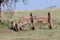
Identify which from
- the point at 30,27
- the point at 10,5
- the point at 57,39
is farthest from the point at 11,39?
the point at 10,5

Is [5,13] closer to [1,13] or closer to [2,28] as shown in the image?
[1,13]

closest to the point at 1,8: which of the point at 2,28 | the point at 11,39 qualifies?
the point at 2,28

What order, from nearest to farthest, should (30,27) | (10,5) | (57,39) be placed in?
(57,39) < (30,27) < (10,5)

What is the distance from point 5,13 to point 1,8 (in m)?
0.68

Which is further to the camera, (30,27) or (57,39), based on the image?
(30,27)

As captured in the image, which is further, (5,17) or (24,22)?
(5,17)

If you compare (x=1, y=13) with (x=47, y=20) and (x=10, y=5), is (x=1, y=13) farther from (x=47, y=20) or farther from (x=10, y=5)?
(x=47, y=20)

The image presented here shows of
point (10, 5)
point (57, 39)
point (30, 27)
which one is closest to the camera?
point (57, 39)

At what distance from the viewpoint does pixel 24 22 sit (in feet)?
76.2

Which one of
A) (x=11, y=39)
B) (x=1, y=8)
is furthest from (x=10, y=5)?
(x=11, y=39)

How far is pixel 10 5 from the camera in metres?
26.9

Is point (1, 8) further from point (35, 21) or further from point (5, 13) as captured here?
point (35, 21)

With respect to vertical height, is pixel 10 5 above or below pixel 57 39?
above

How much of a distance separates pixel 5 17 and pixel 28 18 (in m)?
5.73
